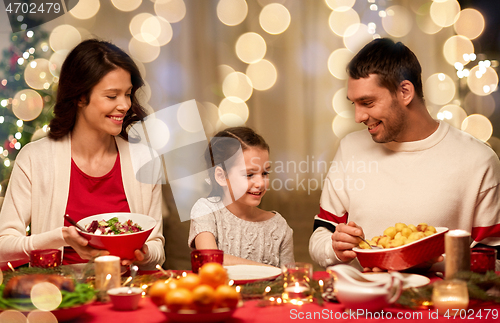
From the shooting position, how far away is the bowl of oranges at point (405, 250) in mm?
1261

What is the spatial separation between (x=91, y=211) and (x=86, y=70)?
63 centimetres

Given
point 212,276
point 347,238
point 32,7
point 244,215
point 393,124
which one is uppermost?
point 32,7

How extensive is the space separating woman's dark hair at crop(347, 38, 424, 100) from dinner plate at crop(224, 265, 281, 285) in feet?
3.31

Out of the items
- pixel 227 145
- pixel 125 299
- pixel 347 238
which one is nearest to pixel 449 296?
pixel 347 238

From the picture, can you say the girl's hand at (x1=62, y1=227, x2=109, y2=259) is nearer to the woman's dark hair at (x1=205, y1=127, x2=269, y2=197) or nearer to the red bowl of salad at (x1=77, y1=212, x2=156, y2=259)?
the red bowl of salad at (x1=77, y1=212, x2=156, y2=259)

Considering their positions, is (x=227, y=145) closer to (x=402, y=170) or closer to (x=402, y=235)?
(x=402, y=170)

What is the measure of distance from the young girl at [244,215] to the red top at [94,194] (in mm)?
356

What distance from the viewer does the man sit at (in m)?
1.82

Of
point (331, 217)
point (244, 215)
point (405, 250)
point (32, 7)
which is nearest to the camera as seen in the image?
point (405, 250)

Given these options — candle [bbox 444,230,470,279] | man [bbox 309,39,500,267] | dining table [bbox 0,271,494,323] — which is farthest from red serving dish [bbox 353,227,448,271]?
man [bbox 309,39,500,267]

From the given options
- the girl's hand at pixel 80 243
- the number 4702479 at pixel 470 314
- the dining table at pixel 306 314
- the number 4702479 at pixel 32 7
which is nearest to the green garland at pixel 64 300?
the dining table at pixel 306 314

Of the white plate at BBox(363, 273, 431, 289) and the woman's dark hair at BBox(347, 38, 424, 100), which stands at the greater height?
the woman's dark hair at BBox(347, 38, 424, 100)

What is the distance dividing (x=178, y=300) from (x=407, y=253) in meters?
0.71

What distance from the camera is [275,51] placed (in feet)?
9.05
